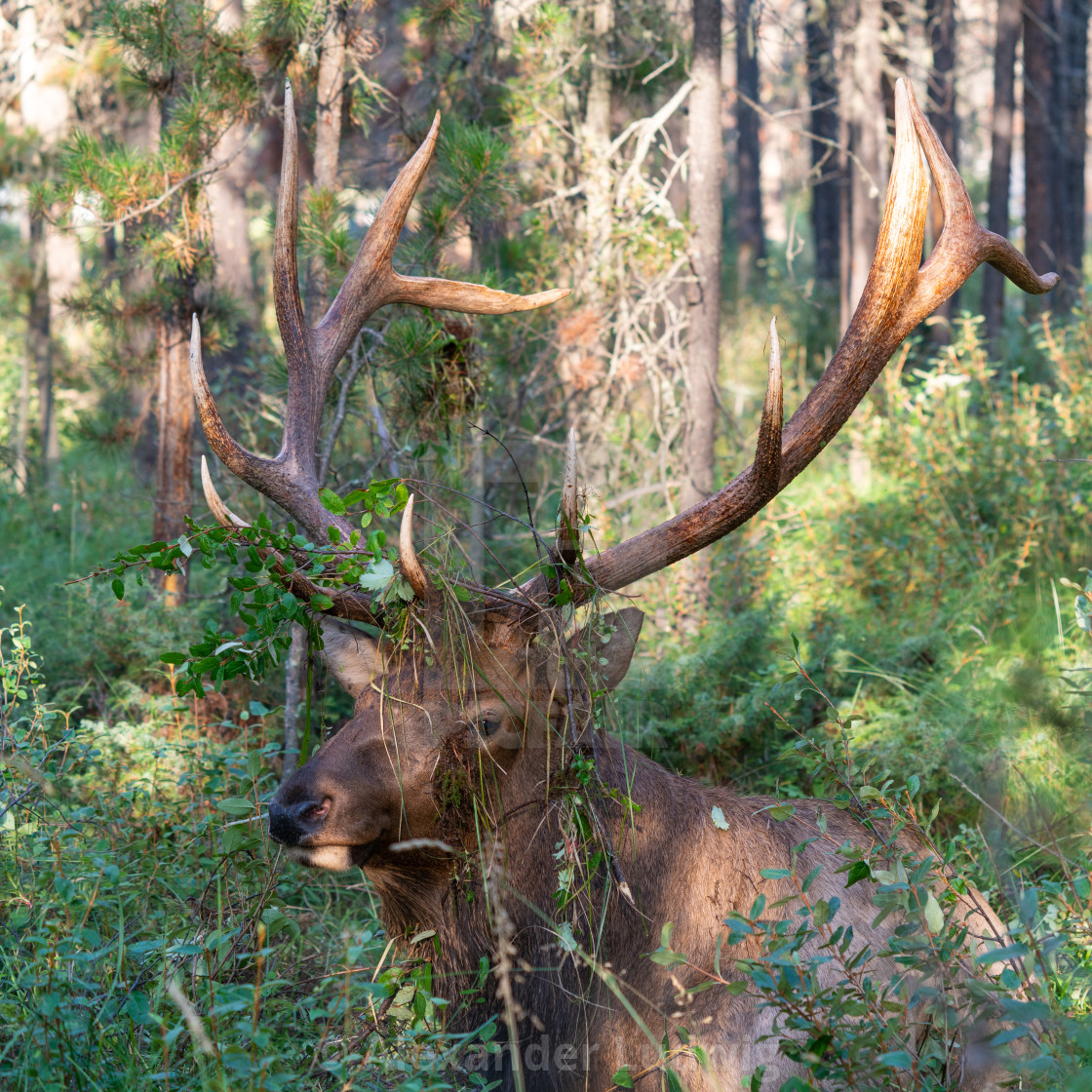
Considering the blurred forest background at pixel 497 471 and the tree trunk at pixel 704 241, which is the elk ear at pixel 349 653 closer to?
the blurred forest background at pixel 497 471

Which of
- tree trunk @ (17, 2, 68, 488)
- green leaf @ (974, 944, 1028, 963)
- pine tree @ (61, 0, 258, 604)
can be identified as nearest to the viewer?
green leaf @ (974, 944, 1028, 963)

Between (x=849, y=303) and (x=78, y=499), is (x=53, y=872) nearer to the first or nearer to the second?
(x=78, y=499)

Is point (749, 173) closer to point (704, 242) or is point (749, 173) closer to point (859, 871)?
point (704, 242)

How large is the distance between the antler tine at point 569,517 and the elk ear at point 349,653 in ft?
1.96

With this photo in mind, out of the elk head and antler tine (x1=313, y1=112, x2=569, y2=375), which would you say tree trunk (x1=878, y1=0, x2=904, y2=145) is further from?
the elk head

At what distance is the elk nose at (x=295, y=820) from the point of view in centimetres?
249

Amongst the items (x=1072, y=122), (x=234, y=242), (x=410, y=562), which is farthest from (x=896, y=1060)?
(x=1072, y=122)

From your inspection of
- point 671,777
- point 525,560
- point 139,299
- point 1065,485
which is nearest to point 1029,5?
point 1065,485

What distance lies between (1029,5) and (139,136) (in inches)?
465

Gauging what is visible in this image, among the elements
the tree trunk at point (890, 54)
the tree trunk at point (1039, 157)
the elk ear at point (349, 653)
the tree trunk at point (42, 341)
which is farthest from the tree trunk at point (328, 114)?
the tree trunk at point (1039, 157)

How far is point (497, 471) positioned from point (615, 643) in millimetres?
3069

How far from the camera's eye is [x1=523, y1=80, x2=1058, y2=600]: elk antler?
283 cm

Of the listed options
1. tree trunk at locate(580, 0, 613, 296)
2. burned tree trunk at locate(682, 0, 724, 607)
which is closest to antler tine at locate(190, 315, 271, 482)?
burned tree trunk at locate(682, 0, 724, 607)

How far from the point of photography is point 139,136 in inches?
379
